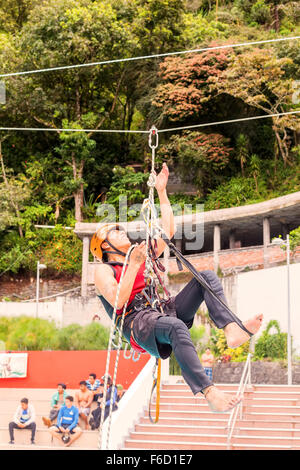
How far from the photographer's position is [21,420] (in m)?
9.41

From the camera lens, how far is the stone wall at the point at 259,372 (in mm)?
12977

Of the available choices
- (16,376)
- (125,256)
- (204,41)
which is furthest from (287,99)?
(125,256)

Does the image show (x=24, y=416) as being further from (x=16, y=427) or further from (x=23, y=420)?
(x=16, y=427)

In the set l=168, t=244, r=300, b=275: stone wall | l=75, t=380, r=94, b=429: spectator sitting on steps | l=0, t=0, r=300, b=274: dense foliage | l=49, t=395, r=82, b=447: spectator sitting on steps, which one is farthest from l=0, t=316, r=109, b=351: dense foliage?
l=49, t=395, r=82, b=447: spectator sitting on steps

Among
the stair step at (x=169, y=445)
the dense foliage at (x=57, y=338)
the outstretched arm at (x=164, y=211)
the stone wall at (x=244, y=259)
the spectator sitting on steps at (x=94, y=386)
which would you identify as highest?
the stone wall at (x=244, y=259)

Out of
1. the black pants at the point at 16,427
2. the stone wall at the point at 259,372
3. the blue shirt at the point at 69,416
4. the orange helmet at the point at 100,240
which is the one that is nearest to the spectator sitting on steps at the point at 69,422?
the blue shirt at the point at 69,416

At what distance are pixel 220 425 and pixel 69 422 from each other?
6.73 ft

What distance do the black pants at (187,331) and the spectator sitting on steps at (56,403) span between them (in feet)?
19.5

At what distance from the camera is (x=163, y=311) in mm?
4324

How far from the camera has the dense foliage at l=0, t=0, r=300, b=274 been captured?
19297 mm

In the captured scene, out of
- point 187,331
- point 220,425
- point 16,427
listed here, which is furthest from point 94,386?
point 187,331

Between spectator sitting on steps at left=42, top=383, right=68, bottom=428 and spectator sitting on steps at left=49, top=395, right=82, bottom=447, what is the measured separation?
51 cm

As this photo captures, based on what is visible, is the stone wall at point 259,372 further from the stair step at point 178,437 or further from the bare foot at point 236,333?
the bare foot at point 236,333

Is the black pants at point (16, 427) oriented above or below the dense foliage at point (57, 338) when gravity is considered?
below
